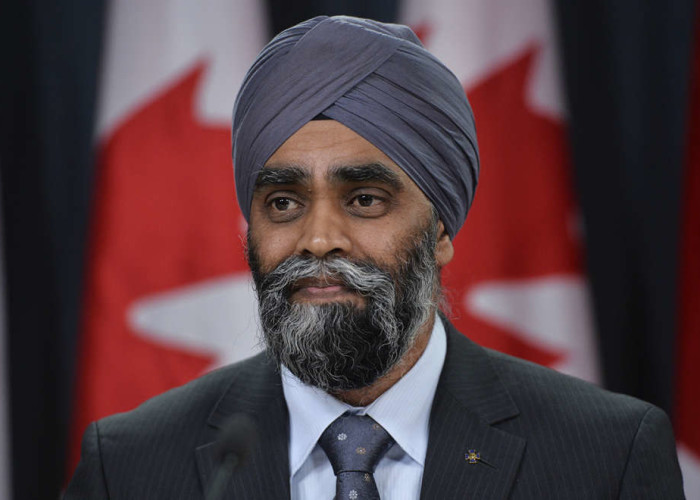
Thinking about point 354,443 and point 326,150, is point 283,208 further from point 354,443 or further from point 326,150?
point 354,443

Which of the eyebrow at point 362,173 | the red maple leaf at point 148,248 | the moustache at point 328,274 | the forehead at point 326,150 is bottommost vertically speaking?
the red maple leaf at point 148,248

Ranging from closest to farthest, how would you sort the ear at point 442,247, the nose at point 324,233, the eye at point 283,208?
the nose at point 324,233, the eye at point 283,208, the ear at point 442,247

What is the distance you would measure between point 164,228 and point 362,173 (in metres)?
1.55

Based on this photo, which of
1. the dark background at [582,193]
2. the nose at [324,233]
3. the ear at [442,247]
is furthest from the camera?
the dark background at [582,193]

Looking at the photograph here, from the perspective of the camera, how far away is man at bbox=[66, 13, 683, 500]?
5.61 feet

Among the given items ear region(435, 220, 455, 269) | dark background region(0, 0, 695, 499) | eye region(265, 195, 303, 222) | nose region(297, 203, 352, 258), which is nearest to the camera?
nose region(297, 203, 352, 258)

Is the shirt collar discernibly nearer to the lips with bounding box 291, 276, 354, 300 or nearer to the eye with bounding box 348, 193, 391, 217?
the lips with bounding box 291, 276, 354, 300

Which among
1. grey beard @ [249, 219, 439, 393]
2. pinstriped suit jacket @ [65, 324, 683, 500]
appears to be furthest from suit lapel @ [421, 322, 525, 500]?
grey beard @ [249, 219, 439, 393]

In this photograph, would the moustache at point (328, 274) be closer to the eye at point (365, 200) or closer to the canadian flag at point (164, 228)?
the eye at point (365, 200)

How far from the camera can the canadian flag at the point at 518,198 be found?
3.09 meters

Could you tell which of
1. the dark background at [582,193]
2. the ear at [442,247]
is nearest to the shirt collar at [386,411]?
the ear at [442,247]

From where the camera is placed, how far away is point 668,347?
3.03m

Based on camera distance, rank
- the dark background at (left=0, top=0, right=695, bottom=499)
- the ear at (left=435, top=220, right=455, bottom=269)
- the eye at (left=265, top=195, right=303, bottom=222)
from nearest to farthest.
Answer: the eye at (left=265, top=195, right=303, bottom=222) < the ear at (left=435, top=220, right=455, bottom=269) < the dark background at (left=0, top=0, right=695, bottom=499)

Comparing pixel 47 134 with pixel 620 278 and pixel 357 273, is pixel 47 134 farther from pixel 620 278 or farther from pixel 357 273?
pixel 620 278
